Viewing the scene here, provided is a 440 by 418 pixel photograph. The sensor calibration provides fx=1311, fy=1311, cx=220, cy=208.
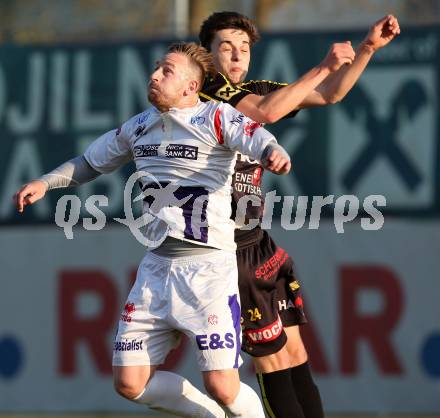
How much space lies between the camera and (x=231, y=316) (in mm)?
6066

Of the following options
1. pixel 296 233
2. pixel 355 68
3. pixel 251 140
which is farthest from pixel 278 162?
pixel 296 233

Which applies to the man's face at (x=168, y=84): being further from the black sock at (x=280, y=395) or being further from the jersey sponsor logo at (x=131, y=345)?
the black sock at (x=280, y=395)

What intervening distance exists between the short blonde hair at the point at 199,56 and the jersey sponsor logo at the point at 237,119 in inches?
13.0

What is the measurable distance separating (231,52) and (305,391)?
1.79 meters

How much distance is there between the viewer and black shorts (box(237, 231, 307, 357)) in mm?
6527

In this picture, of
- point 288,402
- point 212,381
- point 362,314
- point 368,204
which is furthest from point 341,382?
point 212,381

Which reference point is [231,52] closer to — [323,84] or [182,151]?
[323,84]

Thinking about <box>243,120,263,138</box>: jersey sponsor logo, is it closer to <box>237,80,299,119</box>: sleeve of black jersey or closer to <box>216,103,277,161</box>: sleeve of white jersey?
<box>216,103,277,161</box>: sleeve of white jersey

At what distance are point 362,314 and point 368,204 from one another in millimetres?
796

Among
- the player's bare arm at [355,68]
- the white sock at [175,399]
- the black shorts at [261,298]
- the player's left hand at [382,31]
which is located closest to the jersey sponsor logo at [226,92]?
→ the player's bare arm at [355,68]

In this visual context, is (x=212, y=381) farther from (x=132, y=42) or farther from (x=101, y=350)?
(x=132, y=42)

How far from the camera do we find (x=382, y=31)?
20.7 feet

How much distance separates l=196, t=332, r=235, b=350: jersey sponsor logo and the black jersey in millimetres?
682

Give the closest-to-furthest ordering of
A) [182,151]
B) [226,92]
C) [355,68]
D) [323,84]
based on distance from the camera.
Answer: [182,151]
[226,92]
[355,68]
[323,84]
